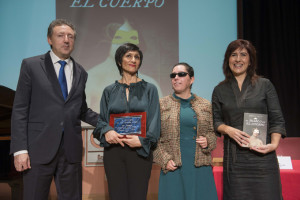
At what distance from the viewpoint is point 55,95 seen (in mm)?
2061

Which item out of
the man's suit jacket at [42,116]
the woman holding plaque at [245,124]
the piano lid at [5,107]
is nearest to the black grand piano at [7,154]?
the piano lid at [5,107]

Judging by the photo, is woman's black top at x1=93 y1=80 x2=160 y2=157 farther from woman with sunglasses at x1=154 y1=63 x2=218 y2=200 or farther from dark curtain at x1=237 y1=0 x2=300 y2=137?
dark curtain at x1=237 y1=0 x2=300 y2=137

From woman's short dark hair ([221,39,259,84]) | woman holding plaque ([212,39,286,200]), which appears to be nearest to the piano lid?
woman holding plaque ([212,39,286,200])

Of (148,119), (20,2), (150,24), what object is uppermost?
(20,2)

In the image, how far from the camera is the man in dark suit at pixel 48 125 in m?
1.99

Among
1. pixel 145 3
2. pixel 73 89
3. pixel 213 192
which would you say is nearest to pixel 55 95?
pixel 73 89

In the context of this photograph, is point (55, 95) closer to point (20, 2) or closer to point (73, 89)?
point (73, 89)

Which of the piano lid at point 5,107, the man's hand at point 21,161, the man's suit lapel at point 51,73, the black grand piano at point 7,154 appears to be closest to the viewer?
the man's hand at point 21,161

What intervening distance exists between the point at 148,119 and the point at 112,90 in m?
0.39

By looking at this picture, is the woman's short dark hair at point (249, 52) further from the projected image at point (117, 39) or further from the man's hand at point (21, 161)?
the projected image at point (117, 39)

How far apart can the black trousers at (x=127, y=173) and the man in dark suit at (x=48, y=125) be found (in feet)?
0.92

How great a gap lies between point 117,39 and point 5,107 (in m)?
1.91

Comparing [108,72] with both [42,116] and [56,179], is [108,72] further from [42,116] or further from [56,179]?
[56,179]

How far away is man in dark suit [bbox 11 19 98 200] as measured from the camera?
1.99 m
